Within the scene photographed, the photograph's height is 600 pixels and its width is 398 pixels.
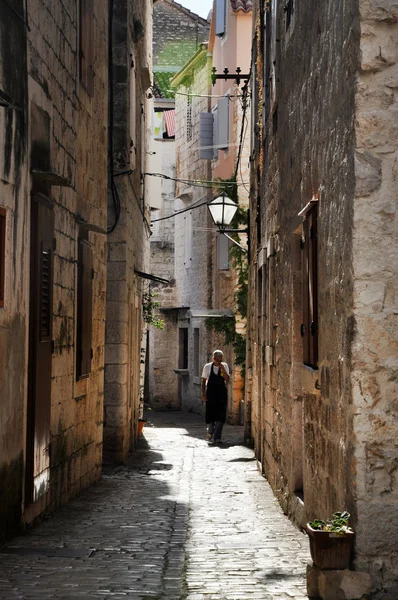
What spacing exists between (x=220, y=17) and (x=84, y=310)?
61.1 ft

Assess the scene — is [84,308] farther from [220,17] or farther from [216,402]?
[220,17]

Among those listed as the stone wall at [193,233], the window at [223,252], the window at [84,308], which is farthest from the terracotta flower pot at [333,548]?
the stone wall at [193,233]

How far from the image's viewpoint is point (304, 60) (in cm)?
754

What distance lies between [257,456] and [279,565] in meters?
7.72

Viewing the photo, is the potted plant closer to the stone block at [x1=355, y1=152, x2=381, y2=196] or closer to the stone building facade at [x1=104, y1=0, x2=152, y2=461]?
the stone block at [x1=355, y1=152, x2=381, y2=196]

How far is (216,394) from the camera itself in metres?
17.5

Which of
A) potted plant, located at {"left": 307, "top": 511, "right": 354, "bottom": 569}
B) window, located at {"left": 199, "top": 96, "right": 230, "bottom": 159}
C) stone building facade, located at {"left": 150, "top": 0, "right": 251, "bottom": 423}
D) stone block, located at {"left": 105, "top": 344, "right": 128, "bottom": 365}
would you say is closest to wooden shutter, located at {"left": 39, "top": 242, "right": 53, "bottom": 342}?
potted plant, located at {"left": 307, "top": 511, "right": 354, "bottom": 569}

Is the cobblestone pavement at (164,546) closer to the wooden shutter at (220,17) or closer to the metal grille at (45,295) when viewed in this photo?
the metal grille at (45,295)

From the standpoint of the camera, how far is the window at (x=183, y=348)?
103 ft

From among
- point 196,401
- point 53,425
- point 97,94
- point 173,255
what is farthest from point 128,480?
point 173,255

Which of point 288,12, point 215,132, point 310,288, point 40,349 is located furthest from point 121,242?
point 215,132

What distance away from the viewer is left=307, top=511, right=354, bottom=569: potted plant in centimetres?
503

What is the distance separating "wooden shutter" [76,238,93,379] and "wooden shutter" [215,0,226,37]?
17.7 metres

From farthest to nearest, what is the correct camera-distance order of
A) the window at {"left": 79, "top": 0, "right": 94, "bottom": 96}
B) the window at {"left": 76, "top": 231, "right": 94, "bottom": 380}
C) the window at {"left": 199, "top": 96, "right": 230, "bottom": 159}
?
the window at {"left": 199, "top": 96, "right": 230, "bottom": 159} < the window at {"left": 79, "top": 0, "right": 94, "bottom": 96} < the window at {"left": 76, "top": 231, "right": 94, "bottom": 380}
